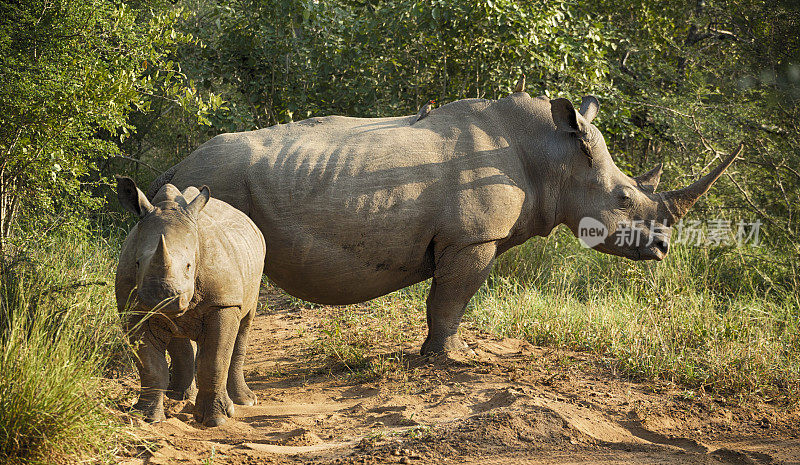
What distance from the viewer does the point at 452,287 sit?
636 centimetres

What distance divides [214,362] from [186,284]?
26.3 inches

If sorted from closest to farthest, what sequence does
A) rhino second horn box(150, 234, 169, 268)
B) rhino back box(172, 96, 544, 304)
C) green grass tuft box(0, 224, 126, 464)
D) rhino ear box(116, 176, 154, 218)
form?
green grass tuft box(0, 224, 126, 464), rhino second horn box(150, 234, 169, 268), rhino ear box(116, 176, 154, 218), rhino back box(172, 96, 544, 304)

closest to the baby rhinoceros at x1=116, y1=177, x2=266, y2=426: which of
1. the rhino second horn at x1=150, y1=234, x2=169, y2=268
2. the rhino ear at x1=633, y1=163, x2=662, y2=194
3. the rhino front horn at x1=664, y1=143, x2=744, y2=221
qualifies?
the rhino second horn at x1=150, y1=234, x2=169, y2=268

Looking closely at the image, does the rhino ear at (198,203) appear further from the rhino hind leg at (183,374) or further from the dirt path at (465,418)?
the dirt path at (465,418)

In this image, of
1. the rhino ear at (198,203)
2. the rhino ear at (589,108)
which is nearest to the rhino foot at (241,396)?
the rhino ear at (198,203)

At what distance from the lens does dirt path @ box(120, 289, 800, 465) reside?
466 cm

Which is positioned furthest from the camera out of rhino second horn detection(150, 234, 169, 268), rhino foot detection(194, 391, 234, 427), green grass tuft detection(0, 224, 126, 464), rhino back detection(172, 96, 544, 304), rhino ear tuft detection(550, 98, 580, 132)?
rhino ear tuft detection(550, 98, 580, 132)

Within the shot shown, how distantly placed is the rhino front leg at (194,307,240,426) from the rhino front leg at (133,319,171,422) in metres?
0.22

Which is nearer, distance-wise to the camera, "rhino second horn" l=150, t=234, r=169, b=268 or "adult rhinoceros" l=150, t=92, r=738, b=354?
"rhino second horn" l=150, t=234, r=169, b=268

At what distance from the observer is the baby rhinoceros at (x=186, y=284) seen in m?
4.38

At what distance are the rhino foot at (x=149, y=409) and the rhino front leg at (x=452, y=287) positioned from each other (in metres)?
2.38

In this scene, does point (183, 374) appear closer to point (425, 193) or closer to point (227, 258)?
point (227, 258)

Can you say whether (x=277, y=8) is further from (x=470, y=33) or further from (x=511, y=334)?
(x=511, y=334)

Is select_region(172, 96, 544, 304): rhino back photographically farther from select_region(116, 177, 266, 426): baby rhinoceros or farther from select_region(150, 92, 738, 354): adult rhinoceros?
select_region(116, 177, 266, 426): baby rhinoceros
